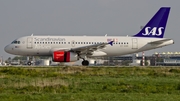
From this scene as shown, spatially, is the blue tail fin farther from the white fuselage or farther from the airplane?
the white fuselage

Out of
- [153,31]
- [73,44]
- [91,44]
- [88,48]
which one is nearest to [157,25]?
[153,31]

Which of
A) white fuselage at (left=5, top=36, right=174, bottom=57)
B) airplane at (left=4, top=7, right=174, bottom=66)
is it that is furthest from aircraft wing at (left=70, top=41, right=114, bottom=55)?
white fuselage at (left=5, top=36, right=174, bottom=57)

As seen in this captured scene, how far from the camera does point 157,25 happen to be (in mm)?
52188

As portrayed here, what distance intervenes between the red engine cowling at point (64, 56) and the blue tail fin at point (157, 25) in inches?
369

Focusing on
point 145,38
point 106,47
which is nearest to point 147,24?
point 145,38

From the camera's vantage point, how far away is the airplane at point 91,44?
47.9 metres

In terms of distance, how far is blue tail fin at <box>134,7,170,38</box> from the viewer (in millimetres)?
51781

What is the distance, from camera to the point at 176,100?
1730cm

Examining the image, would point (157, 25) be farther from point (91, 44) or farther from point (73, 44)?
point (73, 44)

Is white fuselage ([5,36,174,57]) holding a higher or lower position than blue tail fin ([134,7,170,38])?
lower

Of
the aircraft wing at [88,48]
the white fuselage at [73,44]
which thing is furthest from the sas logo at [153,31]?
the aircraft wing at [88,48]

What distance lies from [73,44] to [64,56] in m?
2.55

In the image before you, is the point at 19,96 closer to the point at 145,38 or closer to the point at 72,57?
the point at 72,57

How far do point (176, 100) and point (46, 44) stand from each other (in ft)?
106
